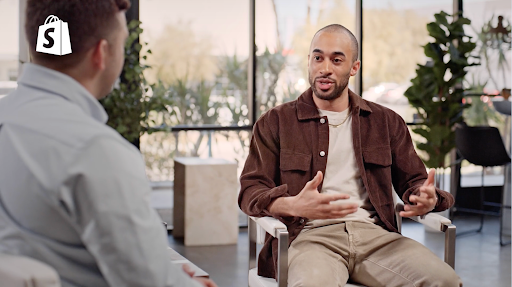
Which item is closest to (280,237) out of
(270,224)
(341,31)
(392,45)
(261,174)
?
(270,224)

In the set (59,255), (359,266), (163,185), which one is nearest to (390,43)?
(163,185)

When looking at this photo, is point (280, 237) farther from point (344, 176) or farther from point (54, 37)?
point (54, 37)

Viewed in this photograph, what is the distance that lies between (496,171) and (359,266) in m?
4.51

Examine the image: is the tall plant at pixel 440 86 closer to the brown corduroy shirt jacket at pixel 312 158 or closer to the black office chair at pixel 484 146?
the black office chair at pixel 484 146

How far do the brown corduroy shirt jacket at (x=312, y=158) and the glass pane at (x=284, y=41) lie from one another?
303 centimetres

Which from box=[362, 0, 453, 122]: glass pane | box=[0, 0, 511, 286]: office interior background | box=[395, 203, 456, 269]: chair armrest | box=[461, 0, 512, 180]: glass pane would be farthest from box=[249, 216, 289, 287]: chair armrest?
box=[461, 0, 512, 180]: glass pane

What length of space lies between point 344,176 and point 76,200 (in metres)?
1.66

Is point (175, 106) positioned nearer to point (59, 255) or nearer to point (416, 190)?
point (416, 190)

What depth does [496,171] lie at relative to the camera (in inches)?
258

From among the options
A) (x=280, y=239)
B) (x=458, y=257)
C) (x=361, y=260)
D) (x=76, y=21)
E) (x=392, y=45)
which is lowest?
(x=458, y=257)

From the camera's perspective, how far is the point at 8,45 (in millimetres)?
5172

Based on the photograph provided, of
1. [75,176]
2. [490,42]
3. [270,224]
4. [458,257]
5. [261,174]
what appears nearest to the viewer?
[75,176]

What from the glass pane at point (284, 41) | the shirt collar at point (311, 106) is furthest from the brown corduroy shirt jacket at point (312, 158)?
the glass pane at point (284, 41)

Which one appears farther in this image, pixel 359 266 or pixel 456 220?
pixel 456 220
